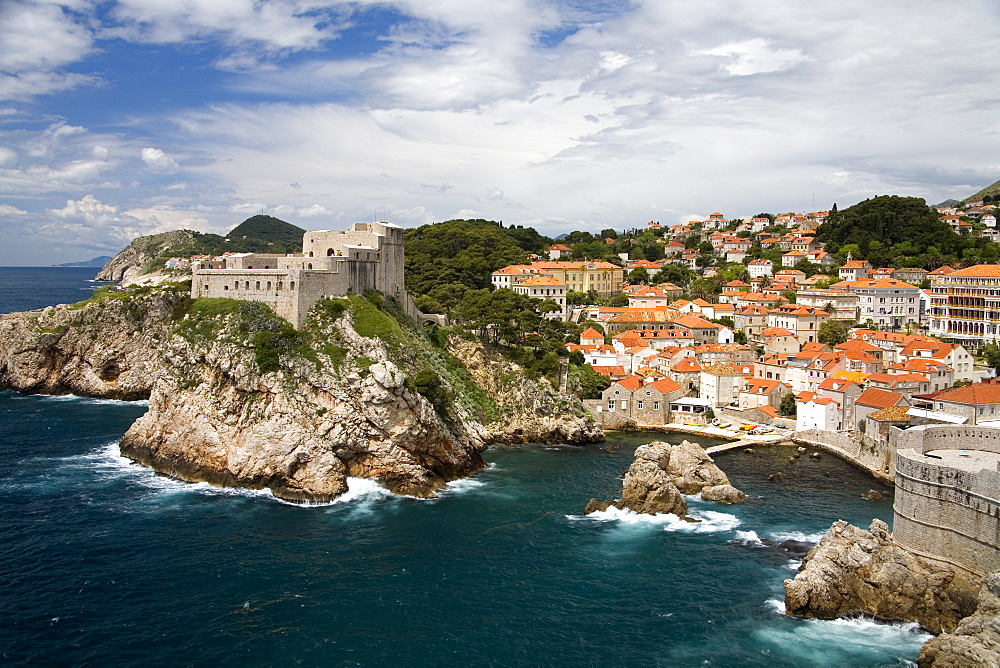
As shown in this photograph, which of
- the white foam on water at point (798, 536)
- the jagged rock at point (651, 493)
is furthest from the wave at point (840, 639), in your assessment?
the jagged rock at point (651, 493)

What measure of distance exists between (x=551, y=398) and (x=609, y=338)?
74.7 ft

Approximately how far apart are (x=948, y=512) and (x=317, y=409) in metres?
28.9

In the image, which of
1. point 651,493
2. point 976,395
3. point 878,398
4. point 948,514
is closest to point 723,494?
point 651,493

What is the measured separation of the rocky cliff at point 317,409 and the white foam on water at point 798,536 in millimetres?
16562

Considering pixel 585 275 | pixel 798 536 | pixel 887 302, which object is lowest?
pixel 798 536

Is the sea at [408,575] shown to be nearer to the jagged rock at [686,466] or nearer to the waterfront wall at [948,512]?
the jagged rock at [686,466]

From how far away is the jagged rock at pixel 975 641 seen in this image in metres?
21.5

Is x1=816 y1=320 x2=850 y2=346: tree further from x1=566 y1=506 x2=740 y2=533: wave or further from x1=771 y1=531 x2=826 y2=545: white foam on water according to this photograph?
x1=771 y1=531 x2=826 y2=545: white foam on water

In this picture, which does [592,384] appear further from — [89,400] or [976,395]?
[89,400]

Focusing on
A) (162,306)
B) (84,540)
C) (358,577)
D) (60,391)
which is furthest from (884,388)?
(60,391)

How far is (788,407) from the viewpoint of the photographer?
5594 cm

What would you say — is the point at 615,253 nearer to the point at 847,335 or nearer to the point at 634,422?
the point at 847,335

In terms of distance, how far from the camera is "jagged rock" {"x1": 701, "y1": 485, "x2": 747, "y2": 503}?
125 ft

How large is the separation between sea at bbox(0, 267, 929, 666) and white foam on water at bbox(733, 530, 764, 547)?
10cm
